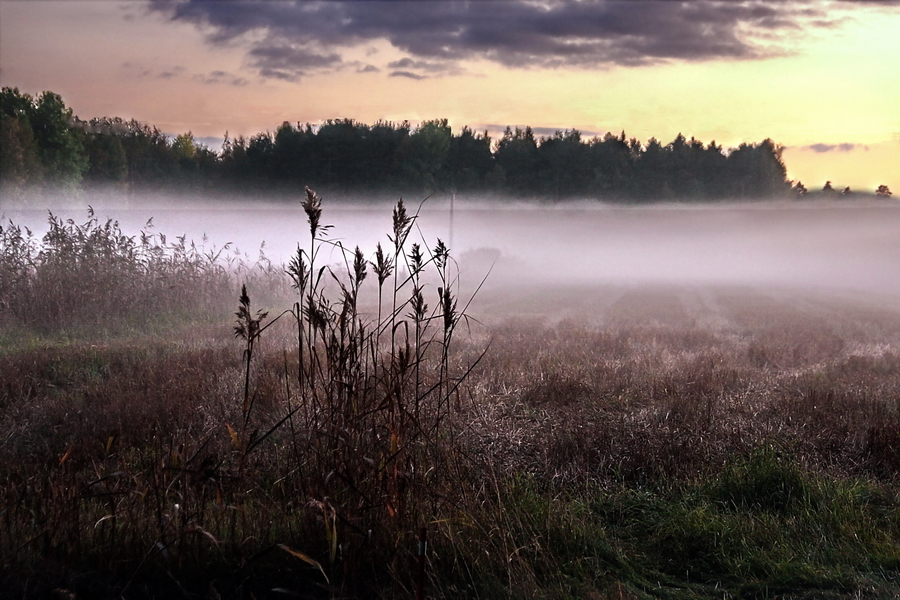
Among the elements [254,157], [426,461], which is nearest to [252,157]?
[254,157]

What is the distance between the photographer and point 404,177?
31.6 m

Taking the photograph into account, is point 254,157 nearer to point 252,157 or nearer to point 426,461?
point 252,157

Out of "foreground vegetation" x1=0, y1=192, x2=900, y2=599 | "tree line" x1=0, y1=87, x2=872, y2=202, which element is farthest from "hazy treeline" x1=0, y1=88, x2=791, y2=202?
"foreground vegetation" x1=0, y1=192, x2=900, y2=599

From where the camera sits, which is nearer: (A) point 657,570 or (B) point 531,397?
(A) point 657,570

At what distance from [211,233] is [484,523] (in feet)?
109

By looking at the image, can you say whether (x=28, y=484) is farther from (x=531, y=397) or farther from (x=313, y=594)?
(x=531, y=397)

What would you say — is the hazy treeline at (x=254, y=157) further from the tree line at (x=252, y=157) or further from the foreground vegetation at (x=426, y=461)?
the foreground vegetation at (x=426, y=461)

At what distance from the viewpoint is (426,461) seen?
4230mm

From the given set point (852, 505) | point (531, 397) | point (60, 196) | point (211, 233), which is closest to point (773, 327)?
point (531, 397)

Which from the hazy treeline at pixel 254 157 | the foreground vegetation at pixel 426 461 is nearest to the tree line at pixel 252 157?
the hazy treeline at pixel 254 157

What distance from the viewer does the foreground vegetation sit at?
3215 mm

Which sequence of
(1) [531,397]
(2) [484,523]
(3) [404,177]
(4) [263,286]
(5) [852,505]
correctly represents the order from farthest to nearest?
(3) [404,177]
(4) [263,286]
(1) [531,397]
(5) [852,505]
(2) [484,523]

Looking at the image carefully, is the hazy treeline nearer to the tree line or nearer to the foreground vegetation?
the tree line

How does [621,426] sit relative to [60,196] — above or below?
below
